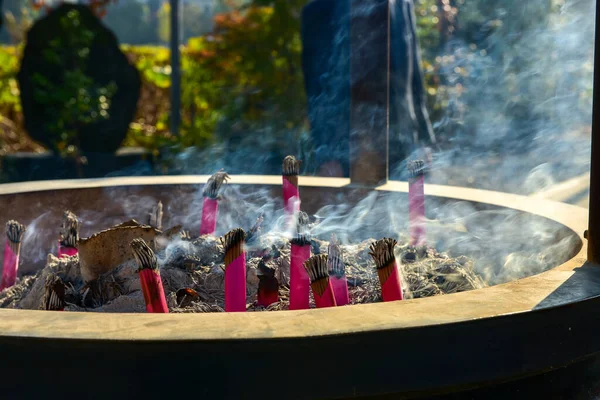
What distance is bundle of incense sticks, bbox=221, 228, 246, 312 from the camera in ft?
5.88

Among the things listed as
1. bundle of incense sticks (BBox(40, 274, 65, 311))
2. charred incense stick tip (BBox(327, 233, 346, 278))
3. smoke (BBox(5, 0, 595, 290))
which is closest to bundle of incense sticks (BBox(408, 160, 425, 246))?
smoke (BBox(5, 0, 595, 290))

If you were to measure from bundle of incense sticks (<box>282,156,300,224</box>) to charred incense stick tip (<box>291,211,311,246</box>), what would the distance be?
673 mm

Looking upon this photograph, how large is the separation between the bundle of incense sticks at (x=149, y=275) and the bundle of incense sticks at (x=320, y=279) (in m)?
0.36

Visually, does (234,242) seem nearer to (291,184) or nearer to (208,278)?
(208,278)

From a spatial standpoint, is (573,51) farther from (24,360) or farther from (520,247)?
(24,360)

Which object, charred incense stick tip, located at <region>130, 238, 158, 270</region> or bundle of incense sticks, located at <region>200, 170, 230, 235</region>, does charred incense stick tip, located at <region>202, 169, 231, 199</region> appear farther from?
charred incense stick tip, located at <region>130, 238, 158, 270</region>

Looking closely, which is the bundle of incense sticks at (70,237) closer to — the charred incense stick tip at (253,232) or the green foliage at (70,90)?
the charred incense stick tip at (253,232)

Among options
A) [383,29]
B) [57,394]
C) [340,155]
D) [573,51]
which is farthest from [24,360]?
[573,51]

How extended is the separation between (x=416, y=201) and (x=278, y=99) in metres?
6.82

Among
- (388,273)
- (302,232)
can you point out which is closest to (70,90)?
(302,232)

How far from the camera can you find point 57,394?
1280 millimetres

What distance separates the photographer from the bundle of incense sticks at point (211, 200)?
102 inches

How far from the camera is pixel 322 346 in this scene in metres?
1.30

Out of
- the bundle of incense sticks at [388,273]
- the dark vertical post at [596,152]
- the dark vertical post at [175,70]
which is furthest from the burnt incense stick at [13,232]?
the dark vertical post at [175,70]
